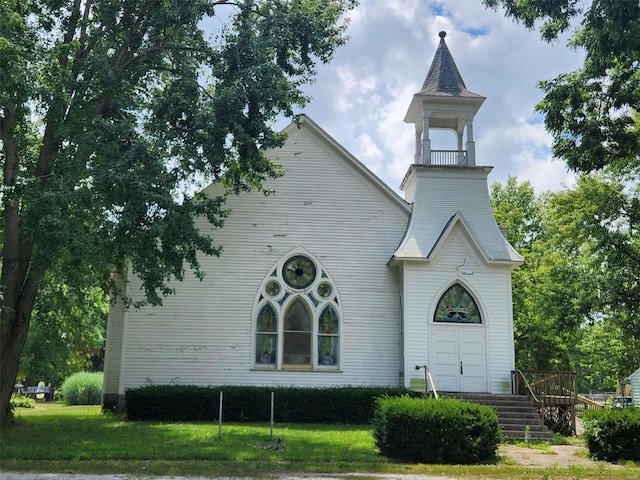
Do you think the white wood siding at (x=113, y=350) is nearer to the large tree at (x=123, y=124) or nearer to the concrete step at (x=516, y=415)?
the large tree at (x=123, y=124)

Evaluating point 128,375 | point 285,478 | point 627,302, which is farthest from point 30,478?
point 627,302

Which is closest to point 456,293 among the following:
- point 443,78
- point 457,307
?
point 457,307

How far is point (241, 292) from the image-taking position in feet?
67.2

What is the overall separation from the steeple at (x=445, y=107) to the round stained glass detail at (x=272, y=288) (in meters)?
6.64

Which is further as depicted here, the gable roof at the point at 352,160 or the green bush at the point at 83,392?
the green bush at the point at 83,392

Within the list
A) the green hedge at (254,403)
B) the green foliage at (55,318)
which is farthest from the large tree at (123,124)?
the green hedge at (254,403)

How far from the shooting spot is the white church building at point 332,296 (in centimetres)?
1992

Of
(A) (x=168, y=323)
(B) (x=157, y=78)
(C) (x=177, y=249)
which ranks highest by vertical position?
(B) (x=157, y=78)

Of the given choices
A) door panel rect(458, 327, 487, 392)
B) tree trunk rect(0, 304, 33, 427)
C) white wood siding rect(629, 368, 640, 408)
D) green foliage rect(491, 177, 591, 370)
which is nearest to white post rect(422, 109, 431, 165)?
door panel rect(458, 327, 487, 392)

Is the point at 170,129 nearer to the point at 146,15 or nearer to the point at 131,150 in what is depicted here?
the point at 131,150

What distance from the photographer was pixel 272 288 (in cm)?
2067

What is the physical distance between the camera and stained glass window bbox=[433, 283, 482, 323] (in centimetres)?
2031

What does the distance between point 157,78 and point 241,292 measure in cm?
693

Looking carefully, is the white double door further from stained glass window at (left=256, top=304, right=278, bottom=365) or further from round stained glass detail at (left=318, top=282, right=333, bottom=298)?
stained glass window at (left=256, top=304, right=278, bottom=365)
